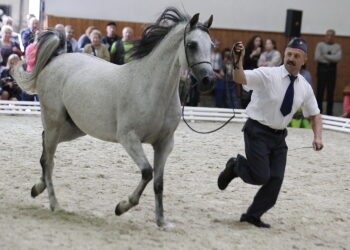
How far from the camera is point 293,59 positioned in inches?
204

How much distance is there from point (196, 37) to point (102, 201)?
196cm

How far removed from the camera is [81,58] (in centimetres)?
593

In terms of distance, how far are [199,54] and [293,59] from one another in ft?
2.95

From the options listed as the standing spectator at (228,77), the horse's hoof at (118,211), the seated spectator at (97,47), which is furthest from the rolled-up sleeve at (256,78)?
the standing spectator at (228,77)

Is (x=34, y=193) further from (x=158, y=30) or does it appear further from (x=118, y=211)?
(x=158, y=30)

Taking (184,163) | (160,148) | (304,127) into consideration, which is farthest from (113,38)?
(160,148)

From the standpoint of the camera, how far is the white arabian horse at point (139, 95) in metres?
4.88

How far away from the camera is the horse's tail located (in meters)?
6.01

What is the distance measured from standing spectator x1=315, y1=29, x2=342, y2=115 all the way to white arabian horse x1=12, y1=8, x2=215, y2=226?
10.0 m

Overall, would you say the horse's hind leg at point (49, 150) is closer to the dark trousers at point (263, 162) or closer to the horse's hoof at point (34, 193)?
the horse's hoof at point (34, 193)

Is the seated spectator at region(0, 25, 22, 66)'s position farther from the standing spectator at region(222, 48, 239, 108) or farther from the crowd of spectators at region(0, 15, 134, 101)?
the standing spectator at region(222, 48, 239, 108)

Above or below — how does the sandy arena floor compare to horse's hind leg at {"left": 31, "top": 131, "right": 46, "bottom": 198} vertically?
below

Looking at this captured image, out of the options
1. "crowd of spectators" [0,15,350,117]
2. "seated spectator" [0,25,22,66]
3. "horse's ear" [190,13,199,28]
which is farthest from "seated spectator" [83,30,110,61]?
"horse's ear" [190,13,199,28]

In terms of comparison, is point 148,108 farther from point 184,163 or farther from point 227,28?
point 227,28
